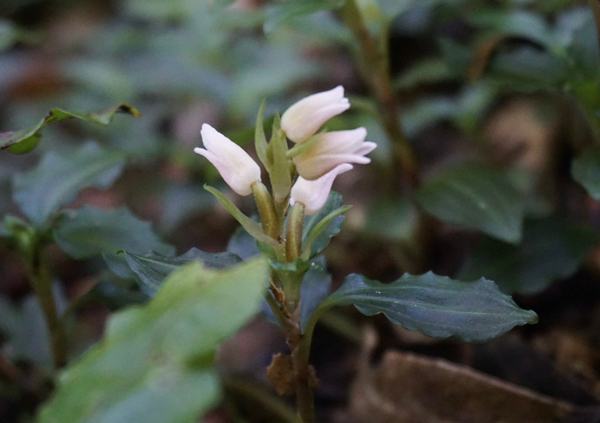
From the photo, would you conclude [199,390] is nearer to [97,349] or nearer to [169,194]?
[97,349]

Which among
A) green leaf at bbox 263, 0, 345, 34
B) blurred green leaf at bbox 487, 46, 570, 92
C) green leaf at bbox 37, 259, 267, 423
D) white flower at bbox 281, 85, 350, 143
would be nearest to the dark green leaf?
white flower at bbox 281, 85, 350, 143

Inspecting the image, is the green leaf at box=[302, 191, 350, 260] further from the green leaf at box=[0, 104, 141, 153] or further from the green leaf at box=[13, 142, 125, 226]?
the green leaf at box=[13, 142, 125, 226]

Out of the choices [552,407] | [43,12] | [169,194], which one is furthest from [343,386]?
[43,12]

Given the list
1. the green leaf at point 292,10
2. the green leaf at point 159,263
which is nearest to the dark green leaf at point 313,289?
the green leaf at point 159,263

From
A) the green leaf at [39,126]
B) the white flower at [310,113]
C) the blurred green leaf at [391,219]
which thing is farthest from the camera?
the blurred green leaf at [391,219]

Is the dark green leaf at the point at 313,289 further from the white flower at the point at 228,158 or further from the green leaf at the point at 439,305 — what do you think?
the white flower at the point at 228,158

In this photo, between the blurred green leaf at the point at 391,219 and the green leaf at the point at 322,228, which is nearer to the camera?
the green leaf at the point at 322,228
